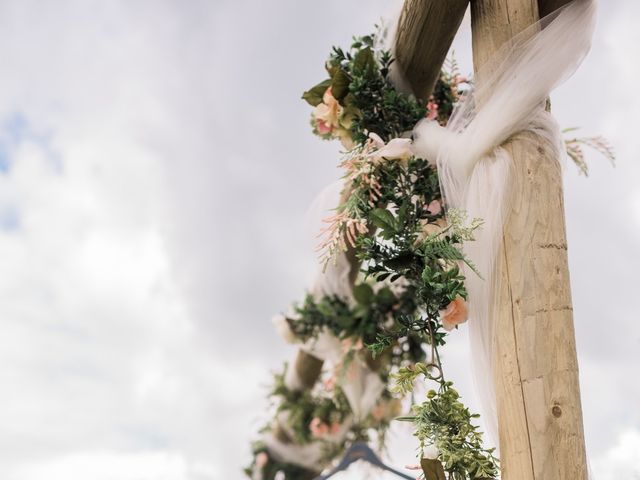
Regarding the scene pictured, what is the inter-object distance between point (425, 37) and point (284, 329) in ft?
5.92

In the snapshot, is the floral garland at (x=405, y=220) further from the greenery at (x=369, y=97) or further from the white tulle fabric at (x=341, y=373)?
the white tulle fabric at (x=341, y=373)

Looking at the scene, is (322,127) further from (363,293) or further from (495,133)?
(363,293)

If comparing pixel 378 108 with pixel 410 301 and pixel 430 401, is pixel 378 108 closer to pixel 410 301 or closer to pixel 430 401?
pixel 430 401

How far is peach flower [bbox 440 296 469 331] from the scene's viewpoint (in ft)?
5.13

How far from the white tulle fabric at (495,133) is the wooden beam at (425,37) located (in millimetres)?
235

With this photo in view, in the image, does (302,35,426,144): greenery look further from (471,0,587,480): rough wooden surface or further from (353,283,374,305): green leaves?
(353,283,374,305): green leaves

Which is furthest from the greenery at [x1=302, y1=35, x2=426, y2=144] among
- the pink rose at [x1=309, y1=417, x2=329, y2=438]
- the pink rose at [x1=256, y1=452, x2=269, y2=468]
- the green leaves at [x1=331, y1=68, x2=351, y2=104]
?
the pink rose at [x1=256, y1=452, x2=269, y2=468]

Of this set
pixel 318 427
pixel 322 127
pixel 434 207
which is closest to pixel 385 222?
pixel 434 207

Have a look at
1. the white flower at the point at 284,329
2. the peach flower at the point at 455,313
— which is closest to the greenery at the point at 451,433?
the peach flower at the point at 455,313

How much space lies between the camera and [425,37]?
6.20 ft

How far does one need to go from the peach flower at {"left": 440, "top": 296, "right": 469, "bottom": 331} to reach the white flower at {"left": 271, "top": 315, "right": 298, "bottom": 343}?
183 cm

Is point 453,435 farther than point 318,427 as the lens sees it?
No

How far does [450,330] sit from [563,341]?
0.25 m

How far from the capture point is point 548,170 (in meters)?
1.55
